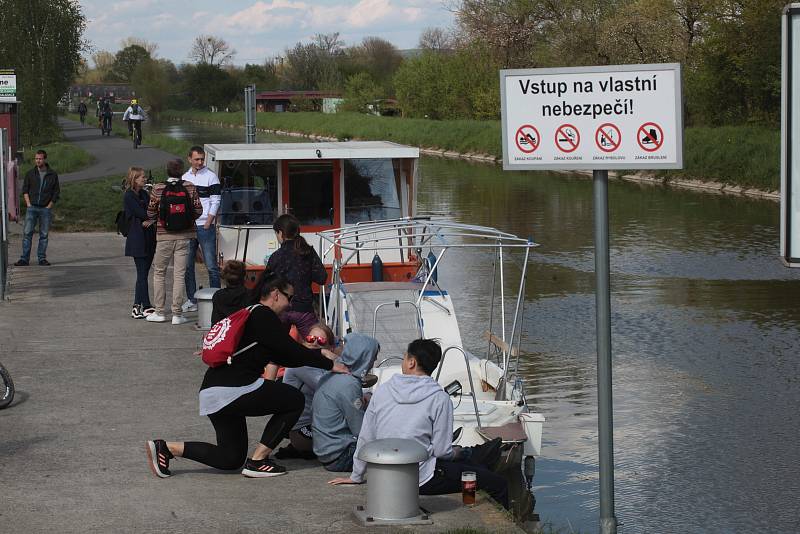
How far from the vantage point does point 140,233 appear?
1517cm

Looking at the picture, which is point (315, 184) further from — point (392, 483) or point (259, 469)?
point (392, 483)

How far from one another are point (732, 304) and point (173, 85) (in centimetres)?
14670

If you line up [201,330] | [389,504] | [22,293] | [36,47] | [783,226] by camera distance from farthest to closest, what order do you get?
[36,47] < [22,293] < [201,330] < [389,504] < [783,226]

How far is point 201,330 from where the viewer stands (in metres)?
14.5

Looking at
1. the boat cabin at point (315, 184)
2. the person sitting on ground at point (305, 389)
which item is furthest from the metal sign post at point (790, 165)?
the boat cabin at point (315, 184)

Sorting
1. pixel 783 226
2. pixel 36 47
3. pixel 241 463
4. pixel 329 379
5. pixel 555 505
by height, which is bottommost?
pixel 555 505

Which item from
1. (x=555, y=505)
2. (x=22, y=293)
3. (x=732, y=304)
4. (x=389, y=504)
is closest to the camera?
(x=389, y=504)

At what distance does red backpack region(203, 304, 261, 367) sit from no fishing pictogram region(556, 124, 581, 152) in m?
2.66

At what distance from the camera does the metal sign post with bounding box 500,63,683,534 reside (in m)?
6.42

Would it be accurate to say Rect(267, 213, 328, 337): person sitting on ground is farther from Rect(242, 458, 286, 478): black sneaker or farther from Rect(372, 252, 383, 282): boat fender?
Rect(242, 458, 286, 478): black sneaker

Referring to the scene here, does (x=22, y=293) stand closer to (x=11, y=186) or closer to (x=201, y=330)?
(x=11, y=186)

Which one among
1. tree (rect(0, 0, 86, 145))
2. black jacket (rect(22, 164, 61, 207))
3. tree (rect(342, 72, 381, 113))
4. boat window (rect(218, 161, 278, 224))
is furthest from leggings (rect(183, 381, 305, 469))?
tree (rect(342, 72, 381, 113))

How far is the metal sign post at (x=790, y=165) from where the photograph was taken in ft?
18.1

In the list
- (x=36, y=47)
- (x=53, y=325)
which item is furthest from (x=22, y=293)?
(x=36, y=47)
